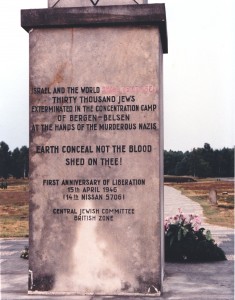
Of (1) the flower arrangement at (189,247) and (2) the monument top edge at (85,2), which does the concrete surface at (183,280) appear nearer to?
(1) the flower arrangement at (189,247)

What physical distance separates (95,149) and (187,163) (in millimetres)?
116665

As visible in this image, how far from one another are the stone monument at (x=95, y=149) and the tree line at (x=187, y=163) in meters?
105

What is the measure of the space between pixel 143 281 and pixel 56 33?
3516 millimetres

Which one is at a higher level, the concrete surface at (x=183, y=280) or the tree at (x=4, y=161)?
the tree at (x=4, y=161)

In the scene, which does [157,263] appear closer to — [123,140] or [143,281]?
[143,281]

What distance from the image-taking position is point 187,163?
12288 cm

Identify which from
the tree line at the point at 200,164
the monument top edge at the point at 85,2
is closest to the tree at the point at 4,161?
the tree line at the point at 200,164

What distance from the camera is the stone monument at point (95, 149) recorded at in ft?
23.7

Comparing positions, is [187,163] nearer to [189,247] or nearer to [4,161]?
[4,161]

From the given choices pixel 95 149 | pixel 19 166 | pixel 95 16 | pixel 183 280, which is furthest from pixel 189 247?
pixel 19 166

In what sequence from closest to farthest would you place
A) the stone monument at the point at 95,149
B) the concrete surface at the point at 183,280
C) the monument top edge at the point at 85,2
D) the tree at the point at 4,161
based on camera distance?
1. the concrete surface at the point at 183,280
2. the stone monument at the point at 95,149
3. the monument top edge at the point at 85,2
4. the tree at the point at 4,161

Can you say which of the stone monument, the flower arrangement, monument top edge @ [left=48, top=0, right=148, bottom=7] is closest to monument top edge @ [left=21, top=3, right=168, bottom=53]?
the stone monument

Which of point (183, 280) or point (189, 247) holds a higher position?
point (189, 247)

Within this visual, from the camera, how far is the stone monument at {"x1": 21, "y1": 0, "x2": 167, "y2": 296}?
721 centimetres
